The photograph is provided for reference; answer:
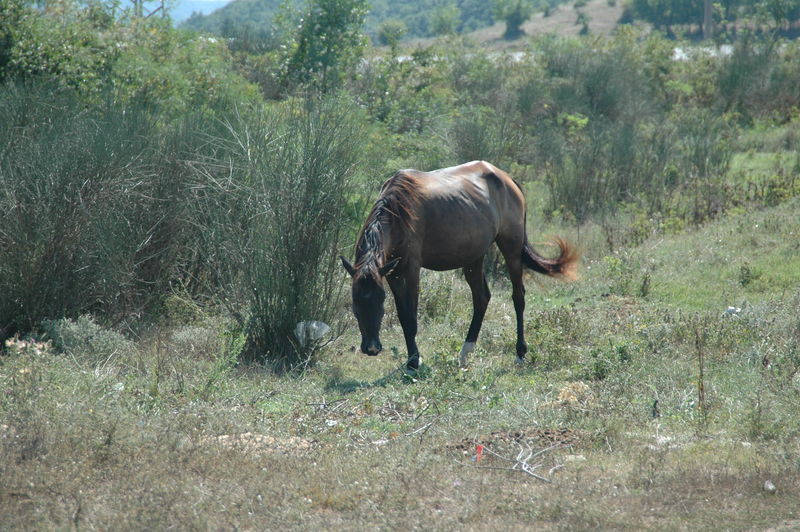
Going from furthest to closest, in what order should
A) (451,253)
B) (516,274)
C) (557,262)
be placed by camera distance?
(557,262), (516,274), (451,253)

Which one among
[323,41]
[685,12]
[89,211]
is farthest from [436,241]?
[685,12]

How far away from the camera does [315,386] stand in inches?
276

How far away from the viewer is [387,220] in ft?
24.4

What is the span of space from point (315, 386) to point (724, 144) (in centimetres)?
1294

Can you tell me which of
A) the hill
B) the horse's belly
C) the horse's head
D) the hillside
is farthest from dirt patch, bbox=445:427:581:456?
the hill

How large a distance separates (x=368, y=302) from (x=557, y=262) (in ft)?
9.13

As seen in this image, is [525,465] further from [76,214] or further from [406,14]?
[406,14]

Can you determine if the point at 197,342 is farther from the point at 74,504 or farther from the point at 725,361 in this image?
the point at 725,361

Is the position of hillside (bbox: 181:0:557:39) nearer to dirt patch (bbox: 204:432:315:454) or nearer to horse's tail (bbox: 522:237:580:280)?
horse's tail (bbox: 522:237:580:280)

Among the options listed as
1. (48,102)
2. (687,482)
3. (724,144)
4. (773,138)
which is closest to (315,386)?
(687,482)

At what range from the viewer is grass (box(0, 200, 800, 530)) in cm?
431

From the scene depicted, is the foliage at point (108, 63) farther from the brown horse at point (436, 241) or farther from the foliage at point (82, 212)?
the brown horse at point (436, 241)

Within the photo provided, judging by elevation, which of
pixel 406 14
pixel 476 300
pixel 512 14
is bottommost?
pixel 406 14

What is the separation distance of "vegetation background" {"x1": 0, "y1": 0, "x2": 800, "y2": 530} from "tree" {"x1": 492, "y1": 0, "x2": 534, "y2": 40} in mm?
57240
